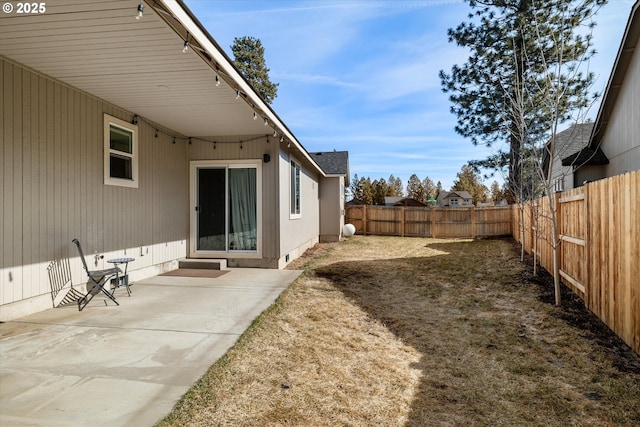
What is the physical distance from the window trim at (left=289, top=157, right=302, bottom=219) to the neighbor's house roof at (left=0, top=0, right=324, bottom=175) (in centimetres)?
261

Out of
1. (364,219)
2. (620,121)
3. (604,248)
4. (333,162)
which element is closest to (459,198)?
(364,219)

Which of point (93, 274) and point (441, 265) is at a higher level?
point (93, 274)

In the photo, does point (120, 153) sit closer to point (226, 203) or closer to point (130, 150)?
point (130, 150)

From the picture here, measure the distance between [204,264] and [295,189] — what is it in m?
3.09

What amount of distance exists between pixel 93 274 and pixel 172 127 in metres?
3.43

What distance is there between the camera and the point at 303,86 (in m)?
17.5

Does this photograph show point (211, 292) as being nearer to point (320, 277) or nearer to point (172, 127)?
point (320, 277)

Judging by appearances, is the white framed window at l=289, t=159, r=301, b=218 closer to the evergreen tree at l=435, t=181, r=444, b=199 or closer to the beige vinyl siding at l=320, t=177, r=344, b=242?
the beige vinyl siding at l=320, t=177, r=344, b=242

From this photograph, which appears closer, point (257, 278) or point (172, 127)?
point (257, 278)

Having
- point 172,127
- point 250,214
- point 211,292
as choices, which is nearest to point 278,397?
point 211,292

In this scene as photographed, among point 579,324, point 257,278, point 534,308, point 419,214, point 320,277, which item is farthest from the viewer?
point 419,214

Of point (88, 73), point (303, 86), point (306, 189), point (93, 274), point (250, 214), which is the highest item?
point (303, 86)

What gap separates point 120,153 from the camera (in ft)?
17.9

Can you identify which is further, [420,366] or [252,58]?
[252,58]
